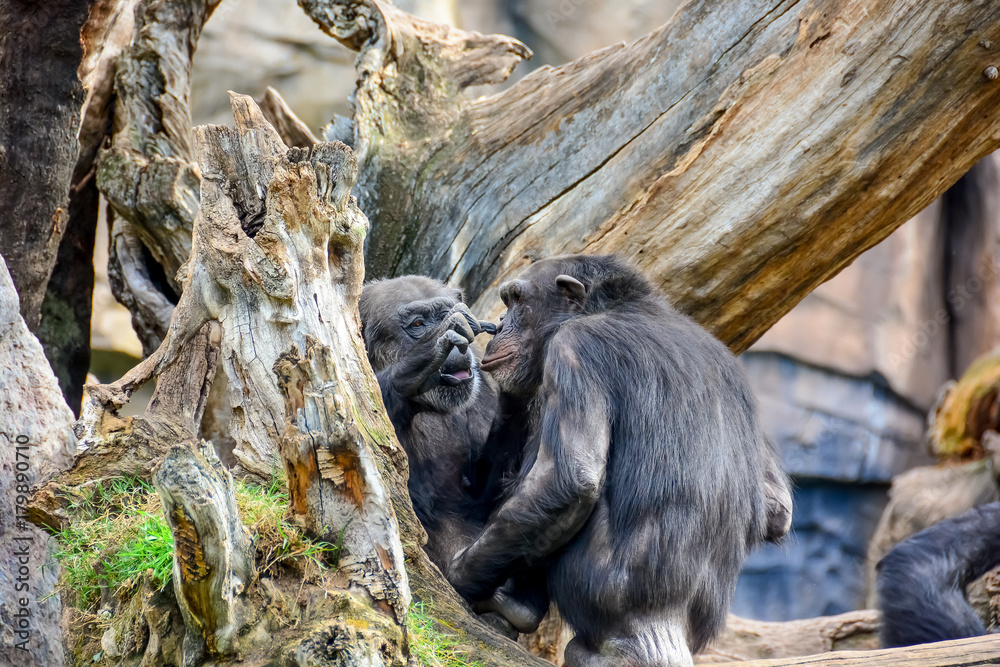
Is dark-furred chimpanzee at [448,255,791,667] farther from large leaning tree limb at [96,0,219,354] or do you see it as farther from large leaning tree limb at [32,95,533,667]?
large leaning tree limb at [96,0,219,354]

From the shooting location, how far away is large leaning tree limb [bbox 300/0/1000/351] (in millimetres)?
4699

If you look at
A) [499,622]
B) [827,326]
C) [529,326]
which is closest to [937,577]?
[499,622]

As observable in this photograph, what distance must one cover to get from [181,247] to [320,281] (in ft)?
8.18

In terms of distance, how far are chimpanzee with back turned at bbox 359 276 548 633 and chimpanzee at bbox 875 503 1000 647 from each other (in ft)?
6.56

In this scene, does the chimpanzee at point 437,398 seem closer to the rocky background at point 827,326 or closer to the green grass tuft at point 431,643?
the green grass tuft at point 431,643

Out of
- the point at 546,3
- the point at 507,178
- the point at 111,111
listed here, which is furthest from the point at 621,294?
the point at 546,3

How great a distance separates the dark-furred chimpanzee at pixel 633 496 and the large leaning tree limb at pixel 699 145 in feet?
4.14

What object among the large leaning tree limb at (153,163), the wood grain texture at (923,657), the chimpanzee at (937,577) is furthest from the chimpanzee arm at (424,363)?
the chimpanzee at (937,577)

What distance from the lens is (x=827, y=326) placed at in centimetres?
1291

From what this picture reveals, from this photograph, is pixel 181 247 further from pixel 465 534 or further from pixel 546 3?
pixel 546 3

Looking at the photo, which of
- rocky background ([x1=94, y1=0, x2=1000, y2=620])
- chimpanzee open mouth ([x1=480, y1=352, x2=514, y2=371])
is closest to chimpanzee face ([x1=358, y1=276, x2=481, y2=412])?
chimpanzee open mouth ([x1=480, y1=352, x2=514, y2=371])

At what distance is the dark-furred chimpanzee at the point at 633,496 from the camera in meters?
3.64

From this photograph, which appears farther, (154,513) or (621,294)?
(621,294)

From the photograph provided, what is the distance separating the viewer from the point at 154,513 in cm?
361
